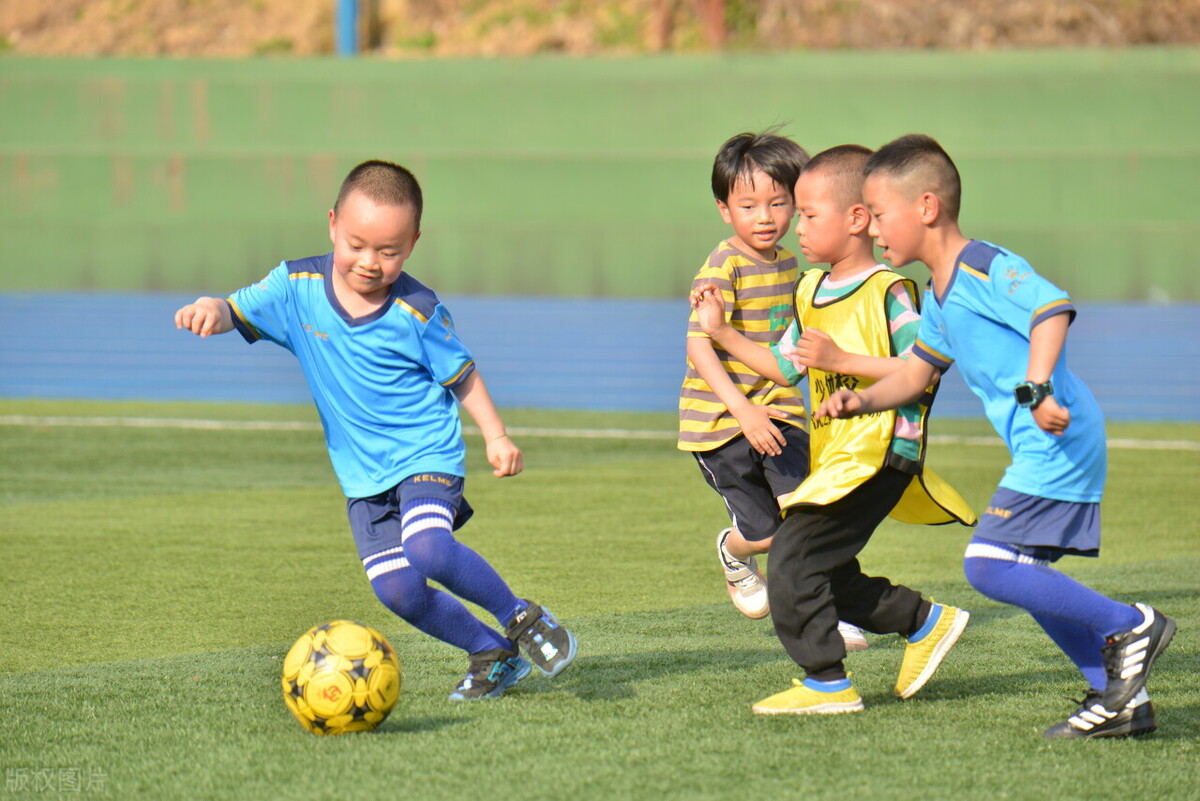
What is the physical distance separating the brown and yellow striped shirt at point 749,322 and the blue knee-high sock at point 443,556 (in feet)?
3.76

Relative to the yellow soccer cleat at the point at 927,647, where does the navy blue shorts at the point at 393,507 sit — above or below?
above

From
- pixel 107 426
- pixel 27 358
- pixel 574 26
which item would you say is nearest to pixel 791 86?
pixel 574 26

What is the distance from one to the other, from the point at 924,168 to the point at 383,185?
4.74ft

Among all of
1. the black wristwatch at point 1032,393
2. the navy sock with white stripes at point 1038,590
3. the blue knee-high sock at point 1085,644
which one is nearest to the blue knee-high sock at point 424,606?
the navy sock with white stripes at point 1038,590

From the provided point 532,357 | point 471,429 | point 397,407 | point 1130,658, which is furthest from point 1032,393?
point 532,357

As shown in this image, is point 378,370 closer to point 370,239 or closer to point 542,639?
point 370,239

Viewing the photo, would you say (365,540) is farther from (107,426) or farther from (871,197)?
(107,426)

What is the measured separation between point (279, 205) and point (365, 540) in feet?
77.1

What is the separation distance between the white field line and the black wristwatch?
718cm

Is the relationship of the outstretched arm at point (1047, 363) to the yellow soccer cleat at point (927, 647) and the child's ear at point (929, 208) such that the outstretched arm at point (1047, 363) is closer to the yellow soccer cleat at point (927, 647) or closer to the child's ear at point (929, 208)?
the child's ear at point (929, 208)

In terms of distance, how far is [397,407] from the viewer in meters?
4.26

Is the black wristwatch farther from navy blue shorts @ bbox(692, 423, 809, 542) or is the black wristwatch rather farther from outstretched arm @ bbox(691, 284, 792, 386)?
navy blue shorts @ bbox(692, 423, 809, 542)

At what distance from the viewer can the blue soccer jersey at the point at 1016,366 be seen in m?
3.73

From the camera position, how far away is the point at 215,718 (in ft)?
13.2
